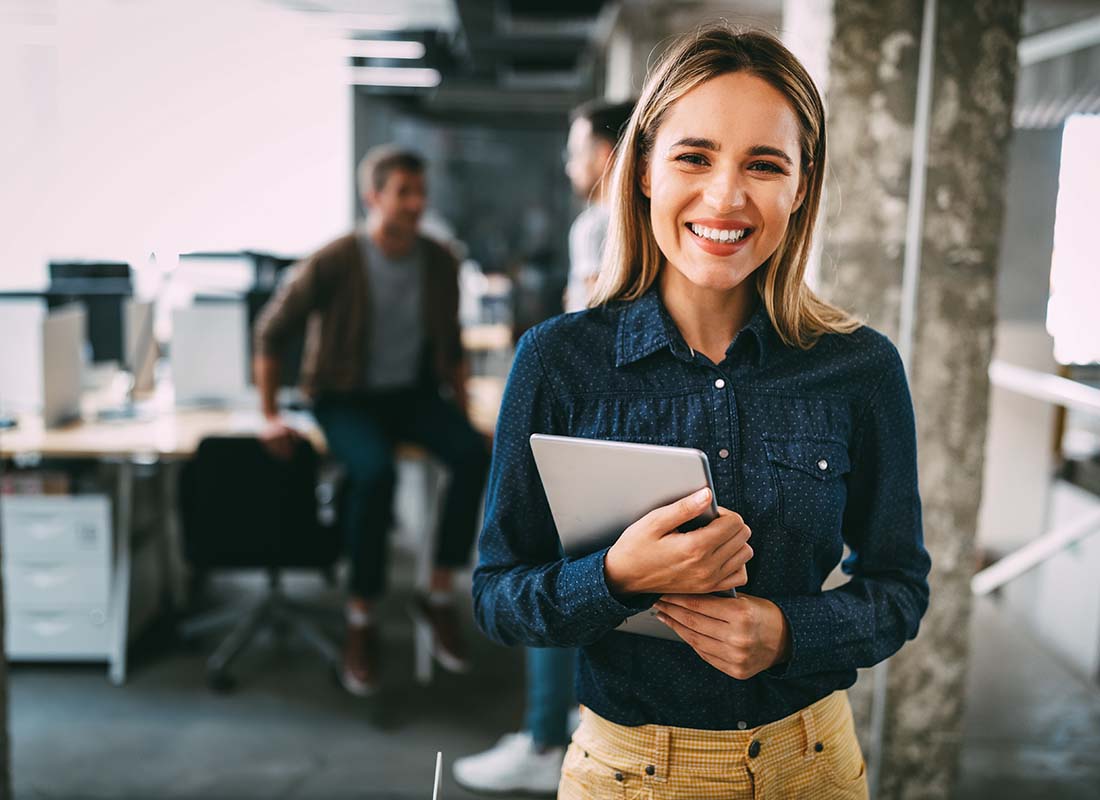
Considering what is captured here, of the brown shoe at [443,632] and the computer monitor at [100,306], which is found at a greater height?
the computer monitor at [100,306]

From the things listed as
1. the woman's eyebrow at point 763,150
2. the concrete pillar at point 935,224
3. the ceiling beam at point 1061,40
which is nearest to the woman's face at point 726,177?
the woman's eyebrow at point 763,150

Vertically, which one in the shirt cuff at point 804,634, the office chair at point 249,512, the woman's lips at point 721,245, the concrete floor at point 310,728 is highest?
the woman's lips at point 721,245

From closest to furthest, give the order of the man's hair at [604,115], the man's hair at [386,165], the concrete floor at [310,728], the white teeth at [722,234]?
1. the white teeth at [722,234]
2. the concrete floor at [310,728]
3. the man's hair at [604,115]
4. the man's hair at [386,165]

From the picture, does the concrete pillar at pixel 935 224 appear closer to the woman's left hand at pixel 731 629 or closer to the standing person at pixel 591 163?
the standing person at pixel 591 163

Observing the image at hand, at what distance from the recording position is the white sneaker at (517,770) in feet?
8.77

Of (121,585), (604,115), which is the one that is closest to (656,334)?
(604,115)

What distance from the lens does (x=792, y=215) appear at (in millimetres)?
1131

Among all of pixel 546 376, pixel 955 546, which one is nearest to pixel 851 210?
pixel 955 546

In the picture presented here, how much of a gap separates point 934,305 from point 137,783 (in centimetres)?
246

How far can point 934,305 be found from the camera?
2.31m

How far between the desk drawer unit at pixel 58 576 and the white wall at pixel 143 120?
19.6 feet

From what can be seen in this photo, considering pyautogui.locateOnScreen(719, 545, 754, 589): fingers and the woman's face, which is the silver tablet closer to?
pyautogui.locateOnScreen(719, 545, 754, 589): fingers

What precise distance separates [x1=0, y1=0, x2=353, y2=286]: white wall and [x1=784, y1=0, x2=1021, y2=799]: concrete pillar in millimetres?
7693

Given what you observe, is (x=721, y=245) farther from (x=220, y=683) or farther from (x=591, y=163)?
(x=220, y=683)
